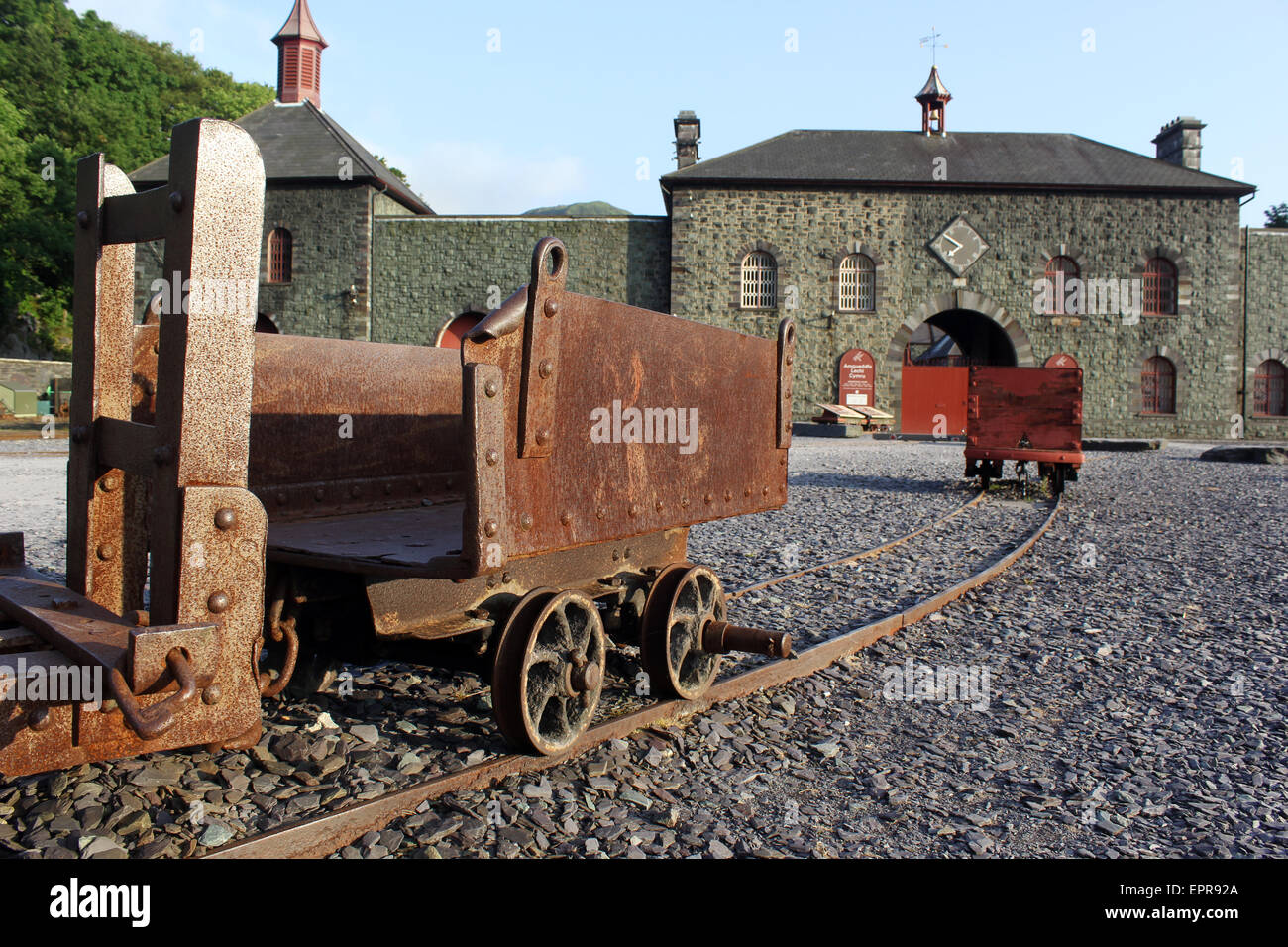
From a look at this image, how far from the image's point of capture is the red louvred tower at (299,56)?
112ft

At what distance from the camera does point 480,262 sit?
1155 inches

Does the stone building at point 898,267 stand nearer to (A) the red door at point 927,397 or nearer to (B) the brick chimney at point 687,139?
(A) the red door at point 927,397

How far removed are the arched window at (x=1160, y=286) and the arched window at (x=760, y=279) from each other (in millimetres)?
12496

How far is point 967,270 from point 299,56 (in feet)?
87.4

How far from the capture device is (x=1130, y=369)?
28891mm

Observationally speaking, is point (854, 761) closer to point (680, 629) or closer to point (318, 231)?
point (680, 629)

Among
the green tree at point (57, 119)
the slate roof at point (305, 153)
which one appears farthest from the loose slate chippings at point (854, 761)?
the green tree at point (57, 119)

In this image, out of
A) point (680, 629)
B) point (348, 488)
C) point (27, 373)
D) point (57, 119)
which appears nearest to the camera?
point (680, 629)

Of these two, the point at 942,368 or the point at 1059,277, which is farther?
the point at 942,368

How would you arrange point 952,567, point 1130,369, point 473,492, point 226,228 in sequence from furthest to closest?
point 1130,369 < point 952,567 < point 473,492 < point 226,228

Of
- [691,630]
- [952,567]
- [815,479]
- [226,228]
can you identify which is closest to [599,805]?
[691,630]

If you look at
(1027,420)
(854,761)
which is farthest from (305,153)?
(854,761)

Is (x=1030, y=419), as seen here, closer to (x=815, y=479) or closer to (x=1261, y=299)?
(x=815, y=479)

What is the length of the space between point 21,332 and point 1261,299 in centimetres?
4917
